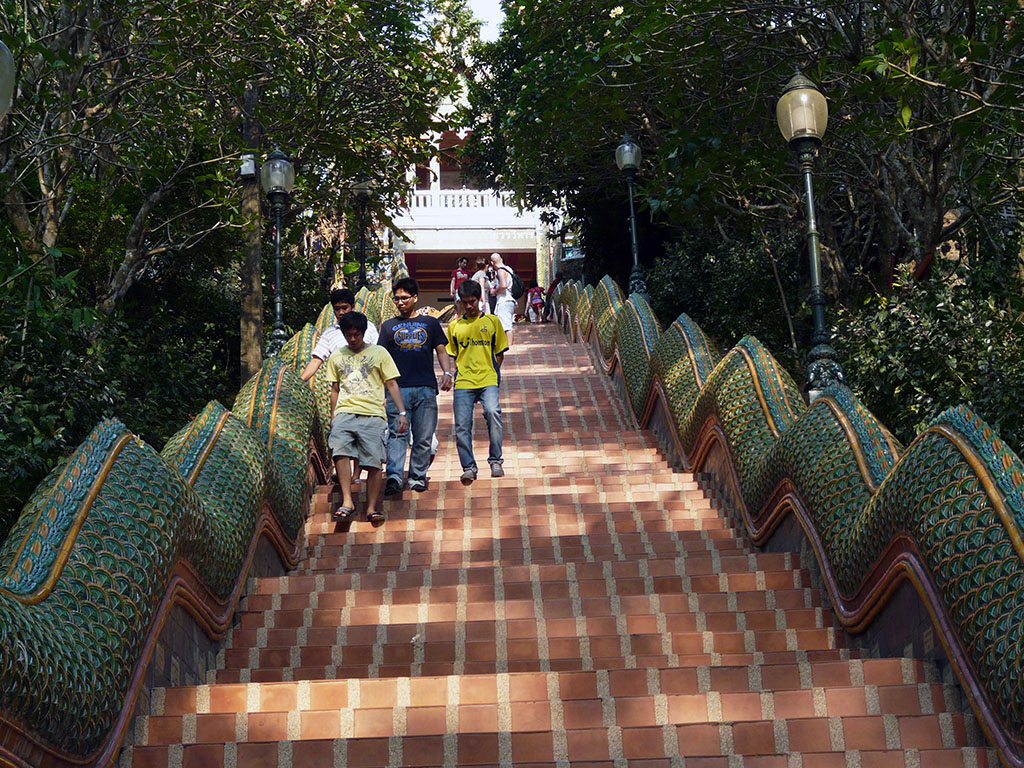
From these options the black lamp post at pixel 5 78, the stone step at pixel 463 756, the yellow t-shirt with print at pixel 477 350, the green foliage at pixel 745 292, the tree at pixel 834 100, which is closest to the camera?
the stone step at pixel 463 756

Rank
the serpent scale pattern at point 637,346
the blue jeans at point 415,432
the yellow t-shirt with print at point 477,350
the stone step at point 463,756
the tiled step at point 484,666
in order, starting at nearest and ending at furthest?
the stone step at point 463,756 → the tiled step at point 484,666 → the blue jeans at point 415,432 → the yellow t-shirt with print at point 477,350 → the serpent scale pattern at point 637,346

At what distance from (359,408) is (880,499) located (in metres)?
3.76

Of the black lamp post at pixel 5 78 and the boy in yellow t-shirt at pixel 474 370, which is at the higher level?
the black lamp post at pixel 5 78

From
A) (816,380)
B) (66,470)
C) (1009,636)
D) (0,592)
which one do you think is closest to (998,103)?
(816,380)

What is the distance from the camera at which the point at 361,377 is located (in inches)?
314

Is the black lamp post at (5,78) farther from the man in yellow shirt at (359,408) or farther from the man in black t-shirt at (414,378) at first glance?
the man in black t-shirt at (414,378)

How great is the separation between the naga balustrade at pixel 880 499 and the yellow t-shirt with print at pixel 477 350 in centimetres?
161

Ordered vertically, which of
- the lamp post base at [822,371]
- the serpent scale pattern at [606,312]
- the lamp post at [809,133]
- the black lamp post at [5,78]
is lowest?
the serpent scale pattern at [606,312]

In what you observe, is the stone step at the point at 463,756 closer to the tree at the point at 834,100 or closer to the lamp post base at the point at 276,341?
the tree at the point at 834,100

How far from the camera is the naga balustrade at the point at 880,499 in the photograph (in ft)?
13.8

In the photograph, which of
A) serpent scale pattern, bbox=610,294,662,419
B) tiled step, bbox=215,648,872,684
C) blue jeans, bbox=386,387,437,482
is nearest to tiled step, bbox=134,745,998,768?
tiled step, bbox=215,648,872,684

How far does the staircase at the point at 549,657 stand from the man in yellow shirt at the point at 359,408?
30 centimetres

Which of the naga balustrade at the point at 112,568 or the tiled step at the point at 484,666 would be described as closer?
the naga balustrade at the point at 112,568

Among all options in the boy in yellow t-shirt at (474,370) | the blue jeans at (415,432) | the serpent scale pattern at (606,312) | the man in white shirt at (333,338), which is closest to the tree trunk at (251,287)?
the serpent scale pattern at (606,312)
